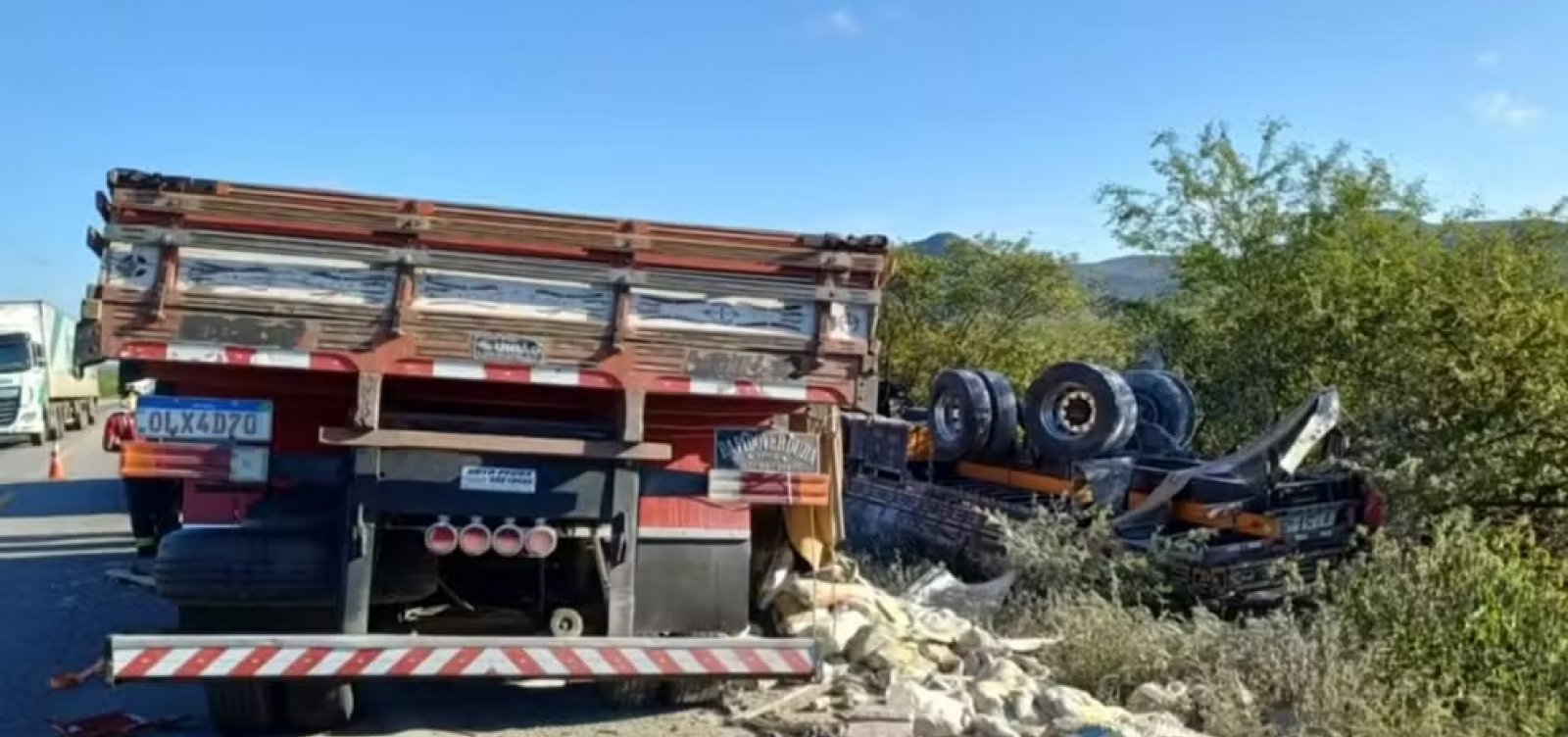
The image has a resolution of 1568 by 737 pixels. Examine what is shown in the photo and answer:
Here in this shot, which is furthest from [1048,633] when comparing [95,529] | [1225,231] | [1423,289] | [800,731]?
[1225,231]

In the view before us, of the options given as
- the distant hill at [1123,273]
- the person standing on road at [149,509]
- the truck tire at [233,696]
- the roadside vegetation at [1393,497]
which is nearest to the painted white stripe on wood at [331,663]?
the truck tire at [233,696]

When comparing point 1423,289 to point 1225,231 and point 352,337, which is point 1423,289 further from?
point 1225,231

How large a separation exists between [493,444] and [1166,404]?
324 inches

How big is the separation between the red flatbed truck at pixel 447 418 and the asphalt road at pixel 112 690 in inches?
16.1

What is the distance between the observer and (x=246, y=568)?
19.5 feet

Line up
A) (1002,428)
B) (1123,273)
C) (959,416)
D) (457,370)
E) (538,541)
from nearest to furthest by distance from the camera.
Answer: (457,370)
(538,541)
(1002,428)
(959,416)
(1123,273)

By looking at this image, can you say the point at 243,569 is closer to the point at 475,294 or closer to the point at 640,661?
the point at 475,294

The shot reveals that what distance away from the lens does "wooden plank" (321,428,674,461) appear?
19.2ft

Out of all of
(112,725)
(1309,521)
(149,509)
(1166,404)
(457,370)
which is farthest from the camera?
(1166,404)

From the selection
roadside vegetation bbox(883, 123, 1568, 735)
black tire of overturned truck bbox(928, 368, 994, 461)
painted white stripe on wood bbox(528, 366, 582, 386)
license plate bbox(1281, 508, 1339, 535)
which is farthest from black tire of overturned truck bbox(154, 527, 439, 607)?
black tire of overturned truck bbox(928, 368, 994, 461)

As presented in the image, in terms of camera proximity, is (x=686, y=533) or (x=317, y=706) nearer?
(x=317, y=706)

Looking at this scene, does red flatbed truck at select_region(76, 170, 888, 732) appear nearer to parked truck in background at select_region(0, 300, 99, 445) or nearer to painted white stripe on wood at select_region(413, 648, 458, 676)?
painted white stripe on wood at select_region(413, 648, 458, 676)

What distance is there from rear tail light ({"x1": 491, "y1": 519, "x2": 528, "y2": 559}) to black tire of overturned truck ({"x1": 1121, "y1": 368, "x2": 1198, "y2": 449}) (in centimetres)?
774

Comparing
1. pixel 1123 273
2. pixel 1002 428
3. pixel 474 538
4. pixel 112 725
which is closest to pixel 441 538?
pixel 474 538
